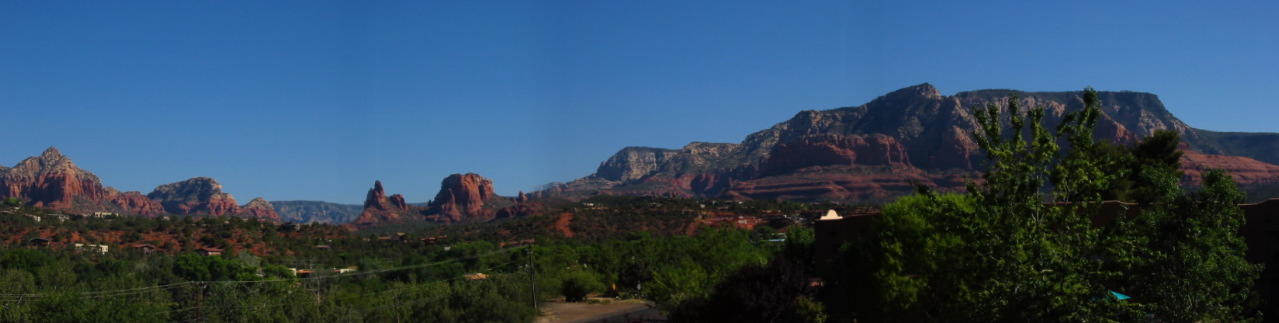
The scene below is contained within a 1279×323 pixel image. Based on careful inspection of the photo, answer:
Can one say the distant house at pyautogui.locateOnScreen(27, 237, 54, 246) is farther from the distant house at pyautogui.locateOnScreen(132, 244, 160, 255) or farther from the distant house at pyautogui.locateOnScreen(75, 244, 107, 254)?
the distant house at pyautogui.locateOnScreen(132, 244, 160, 255)

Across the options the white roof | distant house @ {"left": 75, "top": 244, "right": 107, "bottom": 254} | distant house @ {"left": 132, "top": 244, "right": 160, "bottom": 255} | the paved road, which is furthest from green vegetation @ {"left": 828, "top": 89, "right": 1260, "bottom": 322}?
distant house @ {"left": 132, "top": 244, "right": 160, "bottom": 255}

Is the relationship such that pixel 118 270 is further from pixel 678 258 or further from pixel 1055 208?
pixel 1055 208

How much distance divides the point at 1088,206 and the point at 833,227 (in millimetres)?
21479

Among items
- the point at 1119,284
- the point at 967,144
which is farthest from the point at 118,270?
the point at 967,144

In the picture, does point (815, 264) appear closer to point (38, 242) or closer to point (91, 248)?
point (91, 248)

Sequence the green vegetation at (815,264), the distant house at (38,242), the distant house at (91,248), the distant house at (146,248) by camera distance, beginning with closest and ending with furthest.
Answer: the green vegetation at (815,264)
the distant house at (91,248)
the distant house at (38,242)
the distant house at (146,248)

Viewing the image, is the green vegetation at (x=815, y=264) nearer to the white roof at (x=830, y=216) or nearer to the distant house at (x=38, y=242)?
the distant house at (x=38, y=242)

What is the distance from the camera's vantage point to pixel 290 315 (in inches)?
1545

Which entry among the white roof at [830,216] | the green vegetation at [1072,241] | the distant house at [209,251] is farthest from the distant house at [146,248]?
the green vegetation at [1072,241]

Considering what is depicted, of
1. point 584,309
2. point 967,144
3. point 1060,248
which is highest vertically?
point 967,144

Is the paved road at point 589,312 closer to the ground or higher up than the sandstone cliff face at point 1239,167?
closer to the ground

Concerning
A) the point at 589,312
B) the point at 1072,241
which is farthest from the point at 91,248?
the point at 1072,241

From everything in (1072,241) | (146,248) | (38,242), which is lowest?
(1072,241)

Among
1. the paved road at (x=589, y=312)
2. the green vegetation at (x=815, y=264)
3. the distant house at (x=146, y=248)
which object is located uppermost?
the distant house at (x=146, y=248)
